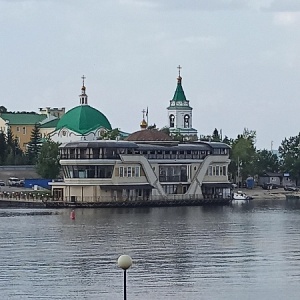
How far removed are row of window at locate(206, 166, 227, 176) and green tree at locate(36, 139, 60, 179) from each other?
1517 cm

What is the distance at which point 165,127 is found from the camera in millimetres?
121938

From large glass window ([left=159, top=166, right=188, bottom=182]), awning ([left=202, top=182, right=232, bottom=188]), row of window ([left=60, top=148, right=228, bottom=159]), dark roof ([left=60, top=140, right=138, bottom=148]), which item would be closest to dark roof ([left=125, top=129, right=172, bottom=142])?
row of window ([left=60, top=148, right=228, bottom=159])

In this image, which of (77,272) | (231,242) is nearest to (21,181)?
(231,242)

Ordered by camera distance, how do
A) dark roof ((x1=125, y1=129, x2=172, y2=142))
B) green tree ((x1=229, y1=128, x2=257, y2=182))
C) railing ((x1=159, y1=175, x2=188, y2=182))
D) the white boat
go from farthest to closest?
green tree ((x1=229, y1=128, x2=257, y2=182)) < the white boat < dark roof ((x1=125, y1=129, x2=172, y2=142)) < railing ((x1=159, y1=175, x2=188, y2=182))

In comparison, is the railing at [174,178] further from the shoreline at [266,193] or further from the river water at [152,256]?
the river water at [152,256]

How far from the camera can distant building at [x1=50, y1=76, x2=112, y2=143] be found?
112 meters

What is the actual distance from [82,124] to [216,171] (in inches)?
924

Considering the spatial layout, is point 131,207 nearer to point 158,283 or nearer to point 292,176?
point 292,176

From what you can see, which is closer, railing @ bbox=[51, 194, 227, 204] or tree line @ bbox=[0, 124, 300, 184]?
railing @ bbox=[51, 194, 227, 204]

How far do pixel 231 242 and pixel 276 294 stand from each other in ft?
55.7

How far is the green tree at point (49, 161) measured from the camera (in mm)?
101688

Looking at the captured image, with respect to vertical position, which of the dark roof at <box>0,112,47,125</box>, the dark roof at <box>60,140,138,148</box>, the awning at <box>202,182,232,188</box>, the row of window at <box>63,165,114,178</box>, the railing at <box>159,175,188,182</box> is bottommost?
the awning at <box>202,182,232,188</box>

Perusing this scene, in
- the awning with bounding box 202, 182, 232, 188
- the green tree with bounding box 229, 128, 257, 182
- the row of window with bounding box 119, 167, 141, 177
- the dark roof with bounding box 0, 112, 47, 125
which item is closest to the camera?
the row of window with bounding box 119, 167, 141, 177

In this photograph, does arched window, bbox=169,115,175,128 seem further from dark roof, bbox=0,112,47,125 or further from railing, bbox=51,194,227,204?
railing, bbox=51,194,227,204
